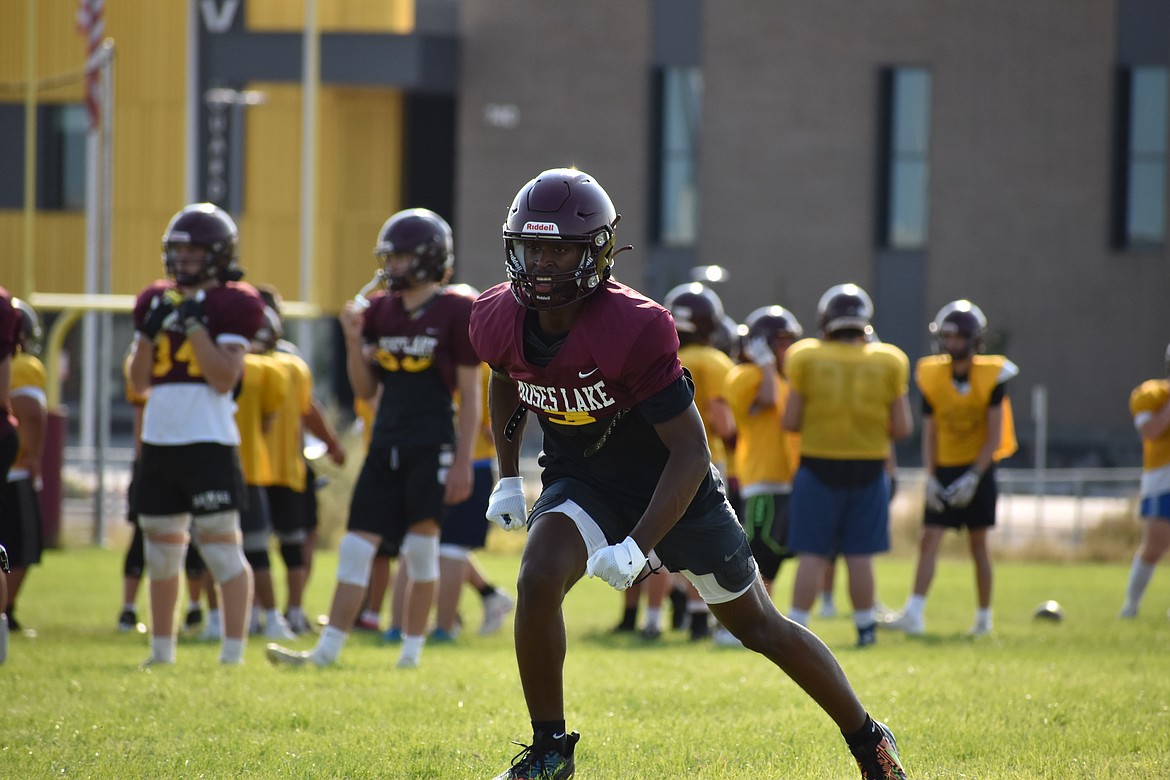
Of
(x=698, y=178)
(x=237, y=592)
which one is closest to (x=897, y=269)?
(x=698, y=178)

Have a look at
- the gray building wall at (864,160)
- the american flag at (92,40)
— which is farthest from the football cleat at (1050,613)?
the gray building wall at (864,160)

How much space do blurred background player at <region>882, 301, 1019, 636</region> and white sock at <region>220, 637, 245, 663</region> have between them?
4.82m

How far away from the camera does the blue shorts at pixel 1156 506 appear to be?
10.8 meters

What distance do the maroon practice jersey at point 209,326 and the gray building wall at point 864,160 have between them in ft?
80.9

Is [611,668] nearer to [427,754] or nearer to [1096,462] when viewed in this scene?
[427,754]

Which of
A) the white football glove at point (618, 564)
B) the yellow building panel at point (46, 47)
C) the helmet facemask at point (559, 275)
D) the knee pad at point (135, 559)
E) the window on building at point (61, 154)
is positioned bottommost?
the knee pad at point (135, 559)

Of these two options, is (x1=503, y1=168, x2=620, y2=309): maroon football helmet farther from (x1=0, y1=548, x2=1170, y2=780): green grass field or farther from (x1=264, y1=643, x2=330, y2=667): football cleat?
(x1=264, y1=643, x2=330, y2=667): football cleat

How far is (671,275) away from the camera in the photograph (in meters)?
32.1

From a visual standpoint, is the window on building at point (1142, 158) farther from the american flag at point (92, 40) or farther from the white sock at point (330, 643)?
the white sock at point (330, 643)

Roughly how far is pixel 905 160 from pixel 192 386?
88.0 feet

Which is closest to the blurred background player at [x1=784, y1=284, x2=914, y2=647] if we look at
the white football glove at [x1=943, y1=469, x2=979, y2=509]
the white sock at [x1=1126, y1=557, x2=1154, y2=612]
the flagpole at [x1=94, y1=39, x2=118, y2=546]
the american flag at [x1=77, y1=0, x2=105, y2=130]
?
the white football glove at [x1=943, y1=469, x2=979, y2=509]

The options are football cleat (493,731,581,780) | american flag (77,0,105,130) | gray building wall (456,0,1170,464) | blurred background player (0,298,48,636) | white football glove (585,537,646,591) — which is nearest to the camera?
white football glove (585,537,646,591)

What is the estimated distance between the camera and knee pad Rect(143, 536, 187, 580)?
23.8 ft

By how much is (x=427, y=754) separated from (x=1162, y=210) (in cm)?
2937
